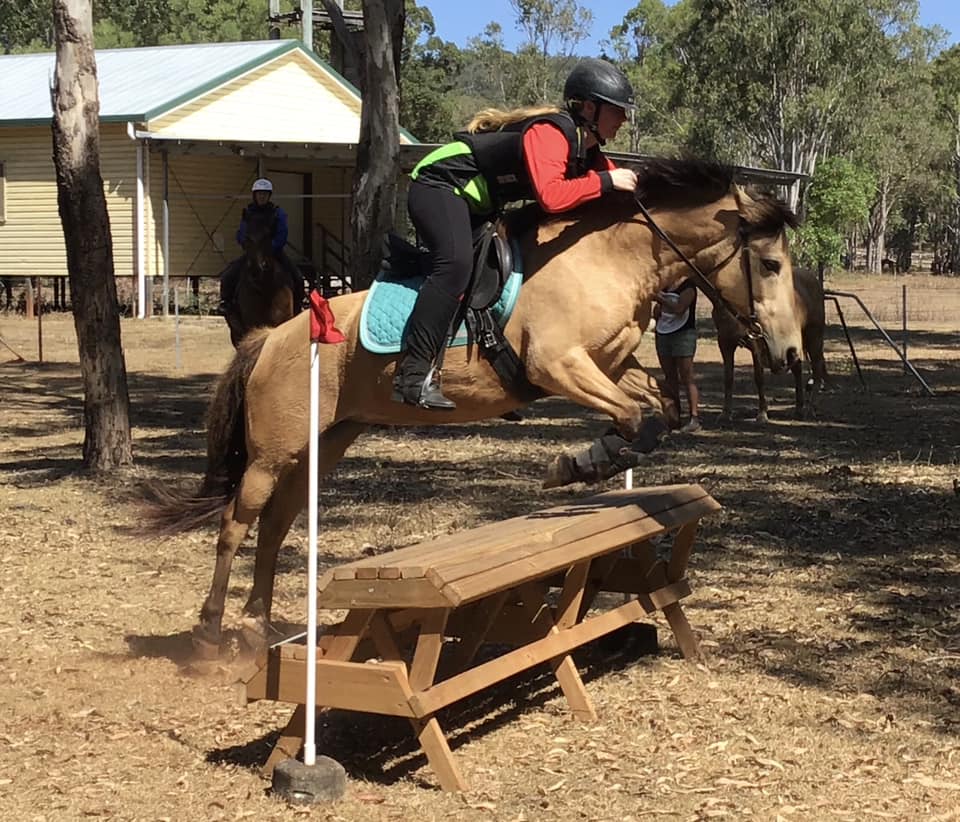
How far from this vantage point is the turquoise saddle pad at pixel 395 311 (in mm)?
5906

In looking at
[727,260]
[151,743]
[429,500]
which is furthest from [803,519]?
[151,743]

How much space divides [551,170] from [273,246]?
21.6 ft

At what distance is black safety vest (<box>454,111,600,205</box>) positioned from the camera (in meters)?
5.82

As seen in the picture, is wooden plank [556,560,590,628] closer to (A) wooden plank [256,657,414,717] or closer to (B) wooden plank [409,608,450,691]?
(B) wooden plank [409,608,450,691]

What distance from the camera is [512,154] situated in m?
5.85

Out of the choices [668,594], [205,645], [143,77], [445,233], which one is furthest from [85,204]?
[143,77]

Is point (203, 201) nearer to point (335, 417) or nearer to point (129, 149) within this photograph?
point (129, 149)

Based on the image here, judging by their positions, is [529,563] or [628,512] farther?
[628,512]

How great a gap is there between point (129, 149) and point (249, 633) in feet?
90.4

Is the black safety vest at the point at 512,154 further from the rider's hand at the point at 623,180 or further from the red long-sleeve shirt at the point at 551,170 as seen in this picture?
the rider's hand at the point at 623,180

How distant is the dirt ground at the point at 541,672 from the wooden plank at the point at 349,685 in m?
0.34

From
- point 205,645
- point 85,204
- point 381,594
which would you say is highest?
point 85,204

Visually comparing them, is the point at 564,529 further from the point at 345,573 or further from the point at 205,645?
the point at 205,645

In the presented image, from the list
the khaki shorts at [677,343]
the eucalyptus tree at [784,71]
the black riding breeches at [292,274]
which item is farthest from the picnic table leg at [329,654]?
the eucalyptus tree at [784,71]
